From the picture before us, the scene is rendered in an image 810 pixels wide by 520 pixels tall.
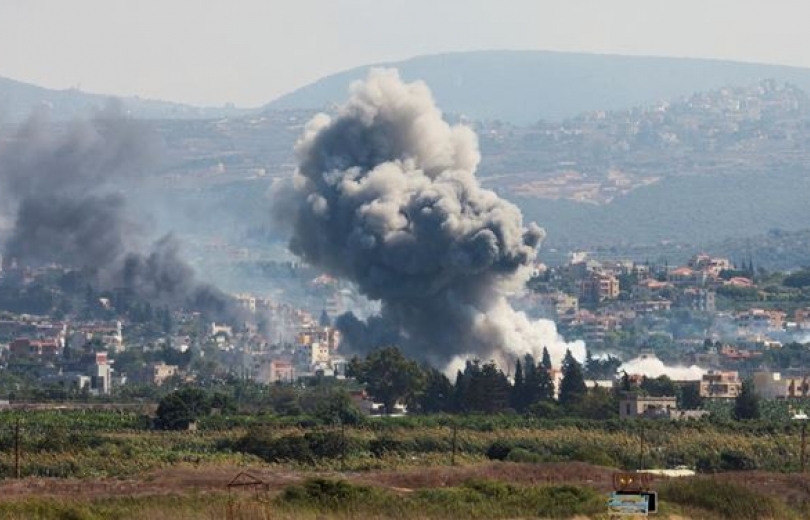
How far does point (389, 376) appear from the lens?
99.5m

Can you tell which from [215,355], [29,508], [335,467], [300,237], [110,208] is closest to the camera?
[29,508]

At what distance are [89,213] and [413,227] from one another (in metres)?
74.1

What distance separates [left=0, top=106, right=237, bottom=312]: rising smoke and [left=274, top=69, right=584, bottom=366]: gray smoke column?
63.9m

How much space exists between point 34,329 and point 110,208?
35.4 feet

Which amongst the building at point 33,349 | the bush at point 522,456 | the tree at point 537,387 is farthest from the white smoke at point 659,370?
the bush at point 522,456

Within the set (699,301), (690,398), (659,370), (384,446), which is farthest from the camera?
(699,301)

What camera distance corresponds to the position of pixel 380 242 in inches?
4316


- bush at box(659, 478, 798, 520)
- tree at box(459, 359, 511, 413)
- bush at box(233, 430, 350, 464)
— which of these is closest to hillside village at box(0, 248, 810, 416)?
tree at box(459, 359, 511, 413)

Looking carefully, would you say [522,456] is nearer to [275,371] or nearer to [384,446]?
[384,446]

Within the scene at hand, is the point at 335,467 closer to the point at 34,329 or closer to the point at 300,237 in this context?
the point at 300,237

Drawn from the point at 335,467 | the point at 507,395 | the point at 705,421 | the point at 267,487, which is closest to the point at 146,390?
the point at 507,395

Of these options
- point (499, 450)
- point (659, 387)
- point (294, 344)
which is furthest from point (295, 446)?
point (294, 344)

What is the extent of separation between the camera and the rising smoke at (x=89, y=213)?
7116 inches

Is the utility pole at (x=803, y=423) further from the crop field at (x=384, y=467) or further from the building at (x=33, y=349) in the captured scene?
the building at (x=33, y=349)
